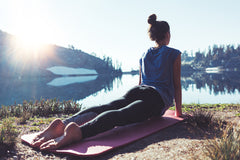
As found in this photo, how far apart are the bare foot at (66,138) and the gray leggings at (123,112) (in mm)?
90

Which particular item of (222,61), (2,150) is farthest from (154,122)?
(222,61)

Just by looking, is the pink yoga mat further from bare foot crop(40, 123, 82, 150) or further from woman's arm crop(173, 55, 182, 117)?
woman's arm crop(173, 55, 182, 117)

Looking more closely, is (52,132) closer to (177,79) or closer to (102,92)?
(177,79)

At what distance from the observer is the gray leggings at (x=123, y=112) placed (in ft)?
8.61

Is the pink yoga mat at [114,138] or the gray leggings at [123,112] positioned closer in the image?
the pink yoga mat at [114,138]

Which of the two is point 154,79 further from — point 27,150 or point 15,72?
point 15,72

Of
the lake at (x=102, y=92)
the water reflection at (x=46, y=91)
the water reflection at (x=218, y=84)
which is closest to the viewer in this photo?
the lake at (x=102, y=92)

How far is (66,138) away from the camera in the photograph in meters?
2.52

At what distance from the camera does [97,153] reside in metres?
2.38

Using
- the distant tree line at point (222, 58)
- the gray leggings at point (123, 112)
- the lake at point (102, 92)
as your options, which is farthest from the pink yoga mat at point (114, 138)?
the distant tree line at point (222, 58)

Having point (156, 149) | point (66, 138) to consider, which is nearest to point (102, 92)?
point (66, 138)

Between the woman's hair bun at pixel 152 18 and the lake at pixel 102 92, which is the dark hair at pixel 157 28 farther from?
the lake at pixel 102 92

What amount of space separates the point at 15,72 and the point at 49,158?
243ft

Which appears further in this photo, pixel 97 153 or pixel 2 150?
pixel 2 150
